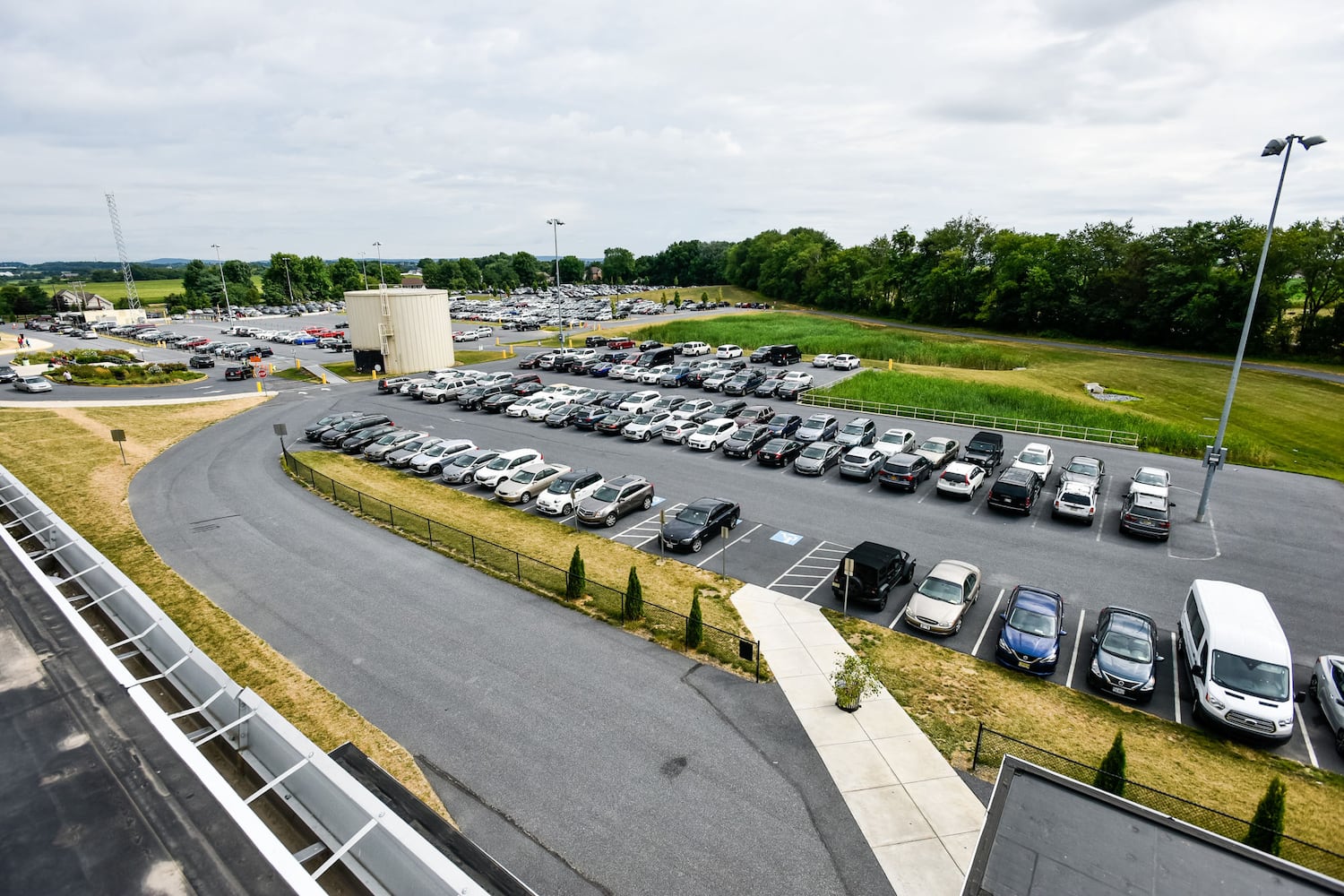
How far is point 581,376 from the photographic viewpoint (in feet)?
185

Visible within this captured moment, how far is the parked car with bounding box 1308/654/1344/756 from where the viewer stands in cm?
1334

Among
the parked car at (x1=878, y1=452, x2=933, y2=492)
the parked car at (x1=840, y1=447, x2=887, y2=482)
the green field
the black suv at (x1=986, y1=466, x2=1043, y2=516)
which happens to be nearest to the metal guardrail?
the black suv at (x1=986, y1=466, x2=1043, y2=516)

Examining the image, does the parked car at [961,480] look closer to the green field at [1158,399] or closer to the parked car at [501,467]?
the green field at [1158,399]

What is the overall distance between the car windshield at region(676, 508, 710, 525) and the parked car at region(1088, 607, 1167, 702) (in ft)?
39.3

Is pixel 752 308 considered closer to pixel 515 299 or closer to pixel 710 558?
pixel 515 299

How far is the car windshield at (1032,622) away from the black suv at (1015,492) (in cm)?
1005

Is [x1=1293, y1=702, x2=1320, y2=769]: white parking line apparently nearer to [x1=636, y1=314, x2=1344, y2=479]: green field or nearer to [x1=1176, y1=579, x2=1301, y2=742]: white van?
[x1=1176, y1=579, x2=1301, y2=742]: white van

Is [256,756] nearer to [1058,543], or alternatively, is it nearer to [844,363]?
[1058,543]

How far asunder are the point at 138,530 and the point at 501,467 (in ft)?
44.1

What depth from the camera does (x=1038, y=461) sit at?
2983 cm

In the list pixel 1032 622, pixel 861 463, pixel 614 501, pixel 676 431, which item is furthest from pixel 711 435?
pixel 1032 622

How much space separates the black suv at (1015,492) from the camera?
82.9 ft

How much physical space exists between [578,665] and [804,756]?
581 cm

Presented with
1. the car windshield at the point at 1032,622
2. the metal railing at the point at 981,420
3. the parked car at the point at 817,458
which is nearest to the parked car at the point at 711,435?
the parked car at the point at 817,458
